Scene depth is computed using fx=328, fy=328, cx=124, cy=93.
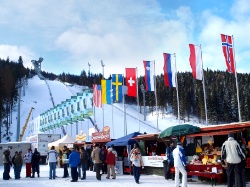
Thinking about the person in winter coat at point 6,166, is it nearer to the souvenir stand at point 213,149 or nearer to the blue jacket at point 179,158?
the souvenir stand at point 213,149

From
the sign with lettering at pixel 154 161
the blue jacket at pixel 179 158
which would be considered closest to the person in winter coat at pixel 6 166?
the sign with lettering at pixel 154 161

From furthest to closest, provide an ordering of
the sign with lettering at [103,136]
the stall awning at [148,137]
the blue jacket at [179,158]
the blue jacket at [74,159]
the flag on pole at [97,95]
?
the flag on pole at [97,95], the sign with lettering at [103,136], the stall awning at [148,137], the blue jacket at [74,159], the blue jacket at [179,158]

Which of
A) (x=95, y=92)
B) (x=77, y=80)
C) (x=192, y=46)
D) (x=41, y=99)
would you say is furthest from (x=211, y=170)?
(x=77, y=80)

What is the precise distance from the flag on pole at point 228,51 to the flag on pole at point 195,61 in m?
1.98

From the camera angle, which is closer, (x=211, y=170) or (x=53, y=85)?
(x=211, y=170)

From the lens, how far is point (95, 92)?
29750mm

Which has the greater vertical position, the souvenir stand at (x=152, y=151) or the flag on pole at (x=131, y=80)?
the flag on pole at (x=131, y=80)

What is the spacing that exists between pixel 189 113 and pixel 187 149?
82.4 m

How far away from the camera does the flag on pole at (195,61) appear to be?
19359 millimetres

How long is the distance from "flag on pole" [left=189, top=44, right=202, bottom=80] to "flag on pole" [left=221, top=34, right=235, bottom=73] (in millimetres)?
1979

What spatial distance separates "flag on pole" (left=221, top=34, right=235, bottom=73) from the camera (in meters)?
17.9

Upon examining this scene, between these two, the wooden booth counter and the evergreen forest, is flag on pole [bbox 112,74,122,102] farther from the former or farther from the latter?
the evergreen forest

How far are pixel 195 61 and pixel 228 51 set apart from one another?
7.07 ft

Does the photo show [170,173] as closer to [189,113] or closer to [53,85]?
[189,113]
